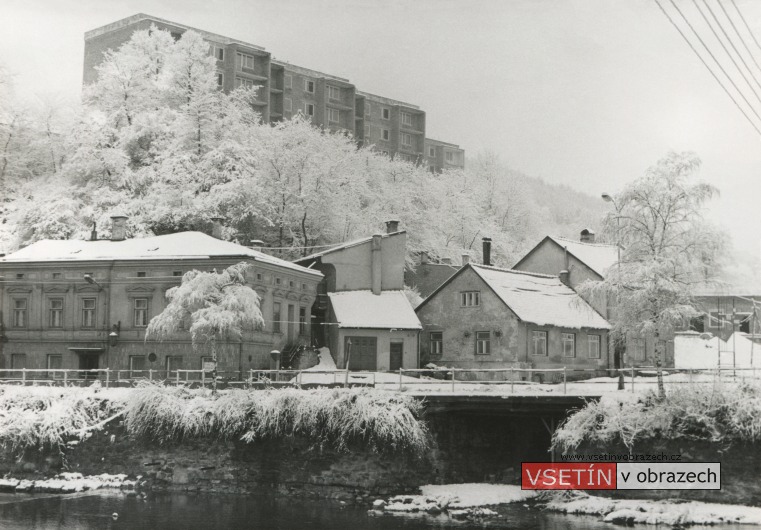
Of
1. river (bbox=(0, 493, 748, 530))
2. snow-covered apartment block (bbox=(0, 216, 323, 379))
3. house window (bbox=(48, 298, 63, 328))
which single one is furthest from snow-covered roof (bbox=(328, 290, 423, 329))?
river (bbox=(0, 493, 748, 530))

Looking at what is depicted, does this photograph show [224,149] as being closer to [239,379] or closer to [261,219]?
[261,219]

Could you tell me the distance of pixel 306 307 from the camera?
50.8 meters

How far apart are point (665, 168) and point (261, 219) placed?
102 ft

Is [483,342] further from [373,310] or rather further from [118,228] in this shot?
[118,228]

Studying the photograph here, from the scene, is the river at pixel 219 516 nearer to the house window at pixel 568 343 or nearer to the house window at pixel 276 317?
the house window at pixel 276 317

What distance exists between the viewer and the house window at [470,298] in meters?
49.0

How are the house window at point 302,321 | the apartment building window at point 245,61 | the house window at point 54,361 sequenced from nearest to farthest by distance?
the house window at point 54,361 → the house window at point 302,321 → the apartment building window at point 245,61

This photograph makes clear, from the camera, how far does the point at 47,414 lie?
3609 cm

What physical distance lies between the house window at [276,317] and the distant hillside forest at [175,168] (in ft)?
37.7

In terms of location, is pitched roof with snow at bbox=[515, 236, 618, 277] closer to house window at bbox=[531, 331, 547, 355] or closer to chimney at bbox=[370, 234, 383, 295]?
house window at bbox=[531, 331, 547, 355]

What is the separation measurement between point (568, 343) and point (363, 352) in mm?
11065

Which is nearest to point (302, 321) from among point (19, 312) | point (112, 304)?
point (112, 304)

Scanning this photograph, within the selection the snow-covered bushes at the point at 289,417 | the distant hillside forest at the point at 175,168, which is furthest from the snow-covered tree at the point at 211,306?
the distant hillside forest at the point at 175,168

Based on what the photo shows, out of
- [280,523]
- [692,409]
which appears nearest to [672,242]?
[692,409]
